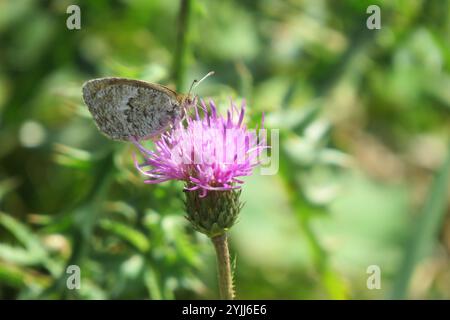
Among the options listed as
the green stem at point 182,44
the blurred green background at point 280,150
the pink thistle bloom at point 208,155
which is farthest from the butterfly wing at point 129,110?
the green stem at point 182,44

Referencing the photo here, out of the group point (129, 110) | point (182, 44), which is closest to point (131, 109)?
point (129, 110)

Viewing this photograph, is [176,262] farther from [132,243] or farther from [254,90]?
[254,90]

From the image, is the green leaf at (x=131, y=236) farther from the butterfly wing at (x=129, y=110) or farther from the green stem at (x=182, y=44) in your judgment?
Result: the green stem at (x=182, y=44)

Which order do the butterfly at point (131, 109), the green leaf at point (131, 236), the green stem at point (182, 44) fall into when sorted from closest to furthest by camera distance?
the butterfly at point (131, 109)
the green leaf at point (131, 236)
the green stem at point (182, 44)

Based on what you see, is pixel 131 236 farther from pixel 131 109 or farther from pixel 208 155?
pixel 208 155

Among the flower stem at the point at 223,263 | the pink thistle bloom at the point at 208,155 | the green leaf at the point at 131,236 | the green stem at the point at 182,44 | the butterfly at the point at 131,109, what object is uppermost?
the green stem at the point at 182,44

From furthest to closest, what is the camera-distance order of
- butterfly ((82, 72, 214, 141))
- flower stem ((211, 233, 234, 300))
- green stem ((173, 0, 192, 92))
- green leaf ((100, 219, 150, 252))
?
1. green stem ((173, 0, 192, 92))
2. green leaf ((100, 219, 150, 252))
3. butterfly ((82, 72, 214, 141))
4. flower stem ((211, 233, 234, 300))

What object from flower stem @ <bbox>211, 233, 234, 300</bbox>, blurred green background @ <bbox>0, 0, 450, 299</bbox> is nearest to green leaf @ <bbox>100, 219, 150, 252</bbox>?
blurred green background @ <bbox>0, 0, 450, 299</bbox>

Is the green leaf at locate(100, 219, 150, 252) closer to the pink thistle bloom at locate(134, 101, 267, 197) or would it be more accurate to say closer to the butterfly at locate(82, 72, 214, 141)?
the butterfly at locate(82, 72, 214, 141)
